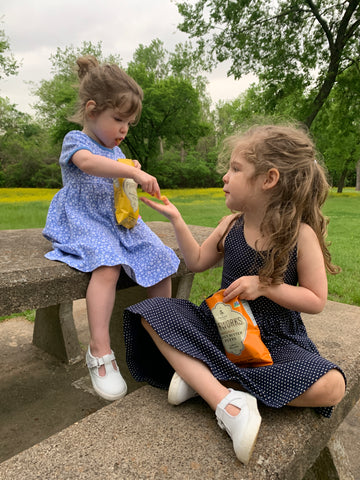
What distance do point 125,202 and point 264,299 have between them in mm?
917

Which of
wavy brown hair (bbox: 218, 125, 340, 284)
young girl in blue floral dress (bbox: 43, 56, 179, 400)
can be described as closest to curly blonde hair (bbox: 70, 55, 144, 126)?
young girl in blue floral dress (bbox: 43, 56, 179, 400)

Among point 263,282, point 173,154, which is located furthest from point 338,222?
point 173,154

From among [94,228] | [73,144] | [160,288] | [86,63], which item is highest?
[86,63]

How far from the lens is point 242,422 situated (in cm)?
122

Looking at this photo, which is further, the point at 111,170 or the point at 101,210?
the point at 101,210

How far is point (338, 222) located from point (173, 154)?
18.3m

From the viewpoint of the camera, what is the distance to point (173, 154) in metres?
28.0

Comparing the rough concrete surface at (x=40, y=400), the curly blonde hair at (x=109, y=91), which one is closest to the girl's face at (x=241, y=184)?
the curly blonde hair at (x=109, y=91)

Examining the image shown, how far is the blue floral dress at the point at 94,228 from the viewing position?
6.61 ft

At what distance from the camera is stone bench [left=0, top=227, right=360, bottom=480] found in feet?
3.67

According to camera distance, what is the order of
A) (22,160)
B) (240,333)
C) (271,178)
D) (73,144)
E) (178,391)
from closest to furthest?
1. (178,391)
2. (240,333)
3. (271,178)
4. (73,144)
5. (22,160)

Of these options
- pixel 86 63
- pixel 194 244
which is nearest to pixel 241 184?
pixel 194 244

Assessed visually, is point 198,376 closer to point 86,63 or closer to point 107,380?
point 107,380

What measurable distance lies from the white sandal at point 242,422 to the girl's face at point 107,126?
1.52 meters
